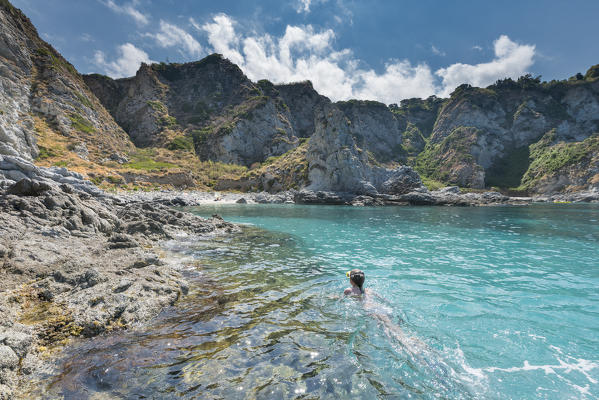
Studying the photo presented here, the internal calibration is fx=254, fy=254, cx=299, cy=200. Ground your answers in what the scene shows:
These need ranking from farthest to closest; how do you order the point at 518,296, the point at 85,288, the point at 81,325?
the point at 518,296, the point at 85,288, the point at 81,325

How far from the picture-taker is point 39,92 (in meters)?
86.5

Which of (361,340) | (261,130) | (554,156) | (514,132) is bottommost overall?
(361,340)

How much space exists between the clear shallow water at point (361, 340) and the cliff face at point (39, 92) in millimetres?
93056

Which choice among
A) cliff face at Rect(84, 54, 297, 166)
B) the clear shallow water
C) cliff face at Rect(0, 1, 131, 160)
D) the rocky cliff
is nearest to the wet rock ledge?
the clear shallow water

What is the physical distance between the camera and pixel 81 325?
5207 millimetres

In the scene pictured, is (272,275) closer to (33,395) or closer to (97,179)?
(33,395)

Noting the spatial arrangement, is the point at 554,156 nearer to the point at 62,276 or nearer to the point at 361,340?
the point at 361,340

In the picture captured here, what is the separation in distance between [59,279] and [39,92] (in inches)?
4760

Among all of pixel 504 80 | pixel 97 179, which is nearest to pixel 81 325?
pixel 97 179

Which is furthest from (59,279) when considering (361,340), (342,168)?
(342,168)

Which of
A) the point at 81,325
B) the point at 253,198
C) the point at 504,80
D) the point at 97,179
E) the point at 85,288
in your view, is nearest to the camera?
the point at 81,325

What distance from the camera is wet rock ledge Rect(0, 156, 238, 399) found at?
4555mm

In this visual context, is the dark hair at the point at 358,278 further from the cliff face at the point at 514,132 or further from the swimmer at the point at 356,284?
the cliff face at the point at 514,132

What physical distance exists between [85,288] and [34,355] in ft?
8.10
